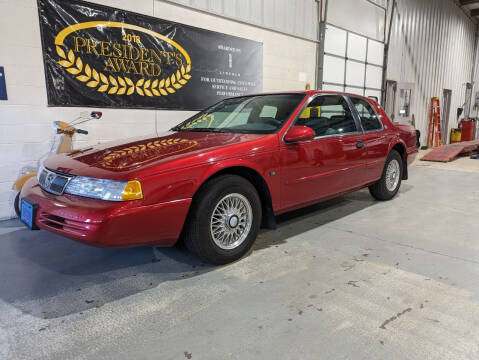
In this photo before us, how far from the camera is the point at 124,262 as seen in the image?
2553mm

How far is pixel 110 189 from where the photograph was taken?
6.35ft

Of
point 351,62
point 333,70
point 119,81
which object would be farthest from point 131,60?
point 351,62

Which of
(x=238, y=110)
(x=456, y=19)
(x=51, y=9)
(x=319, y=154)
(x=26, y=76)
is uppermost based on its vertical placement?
(x=456, y=19)

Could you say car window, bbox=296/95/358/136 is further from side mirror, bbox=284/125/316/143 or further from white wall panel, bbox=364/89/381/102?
white wall panel, bbox=364/89/381/102

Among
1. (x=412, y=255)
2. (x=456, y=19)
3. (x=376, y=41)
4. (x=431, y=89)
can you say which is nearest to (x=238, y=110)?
(x=412, y=255)

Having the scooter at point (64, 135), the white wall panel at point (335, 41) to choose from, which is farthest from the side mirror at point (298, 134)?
the white wall panel at point (335, 41)

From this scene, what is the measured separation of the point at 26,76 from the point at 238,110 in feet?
7.92

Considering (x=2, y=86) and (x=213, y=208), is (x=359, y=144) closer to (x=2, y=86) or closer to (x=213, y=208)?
(x=213, y=208)

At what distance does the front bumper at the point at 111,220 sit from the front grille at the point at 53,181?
0.05 m

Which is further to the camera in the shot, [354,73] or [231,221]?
[354,73]

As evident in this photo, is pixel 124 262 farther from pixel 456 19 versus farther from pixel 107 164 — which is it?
pixel 456 19

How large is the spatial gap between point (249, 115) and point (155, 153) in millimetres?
1201

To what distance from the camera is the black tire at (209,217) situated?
2203mm

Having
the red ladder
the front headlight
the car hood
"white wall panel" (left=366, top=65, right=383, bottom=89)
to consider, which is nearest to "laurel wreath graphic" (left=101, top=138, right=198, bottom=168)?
the car hood
